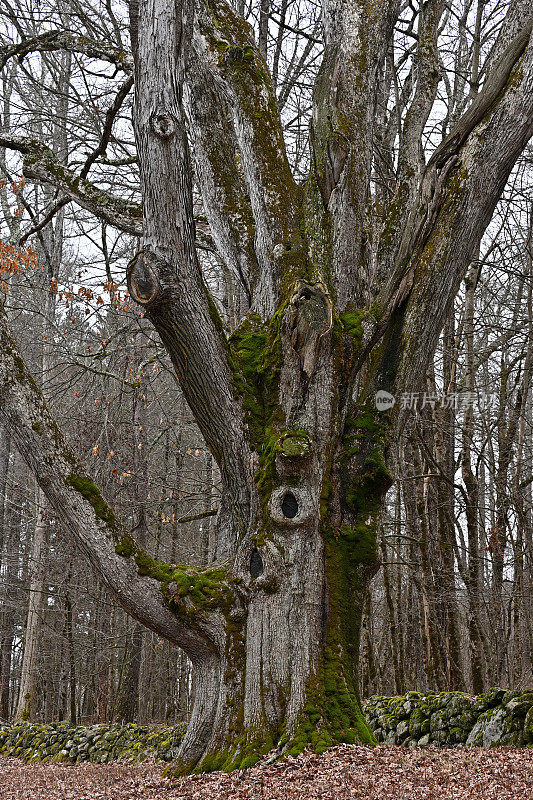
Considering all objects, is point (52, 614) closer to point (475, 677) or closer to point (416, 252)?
point (475, 677)

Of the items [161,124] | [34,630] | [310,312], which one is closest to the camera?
[161,124]

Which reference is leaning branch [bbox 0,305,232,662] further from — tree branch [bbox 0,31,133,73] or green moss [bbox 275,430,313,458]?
tree branch [bbox 0,31,133,73]

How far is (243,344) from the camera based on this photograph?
15.4 feet

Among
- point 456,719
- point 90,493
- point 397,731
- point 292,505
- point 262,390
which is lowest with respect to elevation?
point 397,731

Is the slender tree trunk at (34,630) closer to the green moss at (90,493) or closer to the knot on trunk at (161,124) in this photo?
the green moss at (90,493)

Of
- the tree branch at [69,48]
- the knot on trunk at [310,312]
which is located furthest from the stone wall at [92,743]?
the tree branch at [69,48]

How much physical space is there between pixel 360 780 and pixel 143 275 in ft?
9.80

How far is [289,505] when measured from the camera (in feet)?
13.7

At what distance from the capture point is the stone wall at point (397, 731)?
16.3ft

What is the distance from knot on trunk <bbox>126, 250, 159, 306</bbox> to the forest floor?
2.79 m

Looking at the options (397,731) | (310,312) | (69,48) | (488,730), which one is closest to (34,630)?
(397,731)

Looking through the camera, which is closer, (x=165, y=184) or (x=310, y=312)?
(x=165, y=184)

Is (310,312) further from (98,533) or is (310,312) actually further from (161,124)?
(98,533)

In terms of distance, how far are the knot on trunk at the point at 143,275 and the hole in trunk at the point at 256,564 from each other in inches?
74.0
